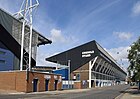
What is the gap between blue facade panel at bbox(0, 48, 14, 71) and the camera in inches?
2296

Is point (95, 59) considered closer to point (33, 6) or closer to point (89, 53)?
point (89, 53)

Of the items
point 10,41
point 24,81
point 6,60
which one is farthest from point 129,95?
point 10,41

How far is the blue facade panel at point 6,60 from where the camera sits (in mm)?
58312

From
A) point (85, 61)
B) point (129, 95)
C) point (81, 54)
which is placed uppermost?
point (81, 54)

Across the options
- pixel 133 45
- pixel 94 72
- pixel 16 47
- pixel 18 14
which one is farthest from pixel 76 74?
pixel 133 45

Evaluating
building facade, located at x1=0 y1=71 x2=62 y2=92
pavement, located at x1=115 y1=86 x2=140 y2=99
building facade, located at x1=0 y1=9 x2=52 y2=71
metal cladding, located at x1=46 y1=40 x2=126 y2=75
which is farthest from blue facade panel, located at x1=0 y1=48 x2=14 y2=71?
metal cladding, located at x1=46 y1=40 x2=126 y2=75

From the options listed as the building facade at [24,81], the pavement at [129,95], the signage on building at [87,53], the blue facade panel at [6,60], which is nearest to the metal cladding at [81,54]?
the signage on building at [87,53]

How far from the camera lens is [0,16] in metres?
58.2

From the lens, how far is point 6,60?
196 feet

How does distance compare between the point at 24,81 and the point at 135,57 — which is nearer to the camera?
the point at 135,57

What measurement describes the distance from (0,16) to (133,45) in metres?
31.4

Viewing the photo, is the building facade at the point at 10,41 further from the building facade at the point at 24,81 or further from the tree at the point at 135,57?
the tree at the point at 135,57

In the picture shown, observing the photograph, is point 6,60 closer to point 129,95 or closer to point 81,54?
point 129,95

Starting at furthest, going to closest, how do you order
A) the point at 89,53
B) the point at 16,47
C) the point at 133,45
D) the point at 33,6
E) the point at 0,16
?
the point at 89,53, the point at 16,47, the point at 0,16, the point at 33,6, the point at 133,45
